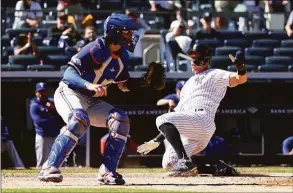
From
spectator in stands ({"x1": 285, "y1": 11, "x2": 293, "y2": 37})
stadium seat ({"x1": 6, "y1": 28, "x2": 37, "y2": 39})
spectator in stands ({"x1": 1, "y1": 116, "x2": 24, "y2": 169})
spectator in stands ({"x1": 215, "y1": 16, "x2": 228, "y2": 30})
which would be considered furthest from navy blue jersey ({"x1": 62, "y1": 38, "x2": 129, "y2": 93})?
spectator in stands ({"x1": 215, "y1": 16, "x2": 228, "y2": 30})

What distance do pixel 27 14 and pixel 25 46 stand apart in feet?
4.84

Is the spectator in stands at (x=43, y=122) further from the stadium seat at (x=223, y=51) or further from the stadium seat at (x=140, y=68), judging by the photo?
the stadium seat at (x=223, y=51)

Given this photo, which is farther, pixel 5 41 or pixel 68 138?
pixel 5 41

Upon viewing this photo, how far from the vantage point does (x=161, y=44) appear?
17641 millimetres

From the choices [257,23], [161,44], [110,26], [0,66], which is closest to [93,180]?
[110,26]

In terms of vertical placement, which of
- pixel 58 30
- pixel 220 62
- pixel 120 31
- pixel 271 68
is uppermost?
pixel 120 31

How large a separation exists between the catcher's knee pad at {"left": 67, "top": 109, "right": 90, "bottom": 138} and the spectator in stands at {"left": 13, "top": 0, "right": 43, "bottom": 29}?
8.58m

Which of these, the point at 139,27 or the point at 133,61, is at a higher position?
the point at 139,27

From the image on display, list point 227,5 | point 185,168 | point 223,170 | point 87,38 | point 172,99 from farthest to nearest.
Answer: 1. point 227,5
2. point 87,38
3. point 172,99
4. point 223,170
5. point 185,168

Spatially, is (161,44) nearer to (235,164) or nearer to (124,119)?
(235,164)

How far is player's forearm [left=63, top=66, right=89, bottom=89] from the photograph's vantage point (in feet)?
30.8

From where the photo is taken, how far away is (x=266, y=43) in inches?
714

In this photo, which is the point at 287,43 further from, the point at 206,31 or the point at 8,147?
the point at 8,147

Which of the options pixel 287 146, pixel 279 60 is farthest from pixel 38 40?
pixel 287 146
